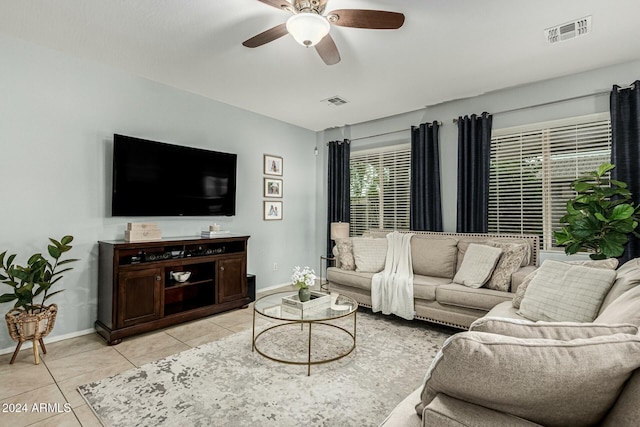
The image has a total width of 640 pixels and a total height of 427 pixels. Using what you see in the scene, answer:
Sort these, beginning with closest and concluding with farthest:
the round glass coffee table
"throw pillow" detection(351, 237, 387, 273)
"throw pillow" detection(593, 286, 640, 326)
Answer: "throw pillow" detection(593, 286, 640, 326), the round glass coffee table, "throw pillow" detection(351, 237, 387, 273)

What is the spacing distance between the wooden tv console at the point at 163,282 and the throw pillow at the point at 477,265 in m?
2.58

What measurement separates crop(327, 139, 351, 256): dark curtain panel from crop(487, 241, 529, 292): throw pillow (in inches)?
102

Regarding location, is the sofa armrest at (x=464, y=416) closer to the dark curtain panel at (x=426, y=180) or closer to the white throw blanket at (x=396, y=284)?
the white throw blanket at (x=396, y=284)

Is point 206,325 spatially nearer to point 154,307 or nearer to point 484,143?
point 154,307

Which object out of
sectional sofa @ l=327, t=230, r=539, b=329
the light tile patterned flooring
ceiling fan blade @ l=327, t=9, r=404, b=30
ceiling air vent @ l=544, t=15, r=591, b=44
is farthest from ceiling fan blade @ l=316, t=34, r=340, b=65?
the light tile patterned flooring

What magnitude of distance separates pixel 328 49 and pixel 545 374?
7.87 feet

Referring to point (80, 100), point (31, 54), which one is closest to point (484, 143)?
point (80, 100)

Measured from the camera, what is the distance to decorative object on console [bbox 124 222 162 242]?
3.12 meters

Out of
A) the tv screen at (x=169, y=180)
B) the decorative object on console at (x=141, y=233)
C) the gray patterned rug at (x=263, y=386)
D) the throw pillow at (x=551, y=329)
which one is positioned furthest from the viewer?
the tv screen at (x=169, y=180)

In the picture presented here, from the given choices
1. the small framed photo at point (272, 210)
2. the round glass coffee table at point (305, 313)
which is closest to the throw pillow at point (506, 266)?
the round glass coffee table at point (305, 313)

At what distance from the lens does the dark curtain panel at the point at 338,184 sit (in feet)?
17.7

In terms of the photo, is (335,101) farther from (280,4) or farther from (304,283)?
(304,283)

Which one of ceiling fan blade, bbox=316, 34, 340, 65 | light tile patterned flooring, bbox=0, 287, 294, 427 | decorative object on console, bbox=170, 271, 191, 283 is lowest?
light tile patterned flooring, bbox=0, 287, 294, 427

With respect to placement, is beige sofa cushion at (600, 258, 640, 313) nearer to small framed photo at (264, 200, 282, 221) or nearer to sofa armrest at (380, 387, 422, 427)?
sofa armrest at (380, 387, 422, 427)
